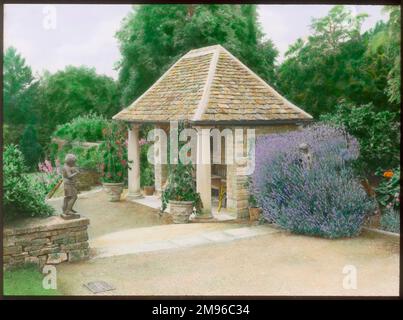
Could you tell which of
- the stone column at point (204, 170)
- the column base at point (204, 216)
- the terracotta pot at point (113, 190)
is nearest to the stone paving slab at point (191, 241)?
the column base at point (204, 216)

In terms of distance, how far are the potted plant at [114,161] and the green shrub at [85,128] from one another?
4.41 ft

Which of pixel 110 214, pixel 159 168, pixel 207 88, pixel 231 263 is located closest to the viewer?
pixel 231 263

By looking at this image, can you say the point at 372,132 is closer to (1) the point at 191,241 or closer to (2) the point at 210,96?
(2) the point at 210,96

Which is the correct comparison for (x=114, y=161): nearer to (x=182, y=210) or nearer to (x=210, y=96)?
(x=182, y=210)

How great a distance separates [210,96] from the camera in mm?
10680

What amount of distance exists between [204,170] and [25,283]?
4.69m

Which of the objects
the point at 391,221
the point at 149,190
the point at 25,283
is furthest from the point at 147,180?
the point at 25,283

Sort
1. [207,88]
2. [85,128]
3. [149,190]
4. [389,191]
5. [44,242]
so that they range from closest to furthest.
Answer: [44,242]
[389,191]
[207,88]
[149,190]
[85,128]

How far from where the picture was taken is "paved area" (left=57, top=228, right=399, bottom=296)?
22.1ft

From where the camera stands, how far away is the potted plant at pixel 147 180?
1336 centimetres

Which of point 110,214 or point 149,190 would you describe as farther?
point 149,190

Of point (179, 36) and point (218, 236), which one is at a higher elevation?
point (179, 36)

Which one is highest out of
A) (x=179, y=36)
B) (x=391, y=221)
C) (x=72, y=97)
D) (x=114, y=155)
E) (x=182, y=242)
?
(x=179, y=36)
